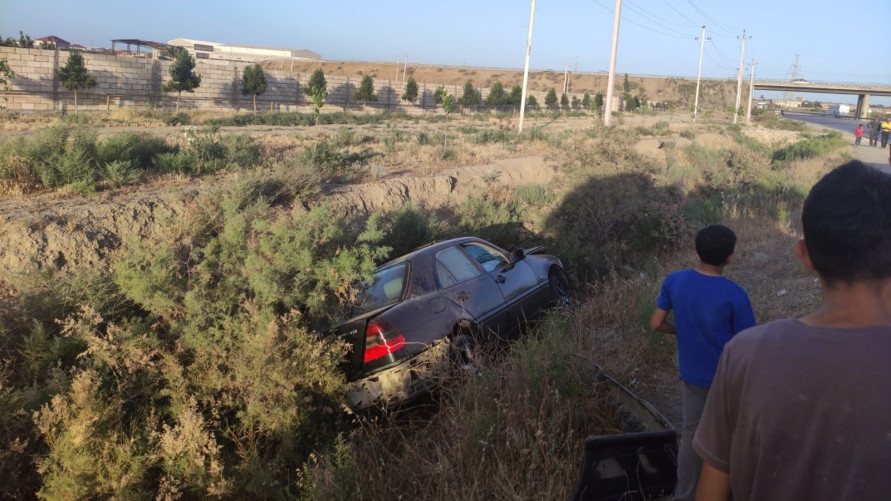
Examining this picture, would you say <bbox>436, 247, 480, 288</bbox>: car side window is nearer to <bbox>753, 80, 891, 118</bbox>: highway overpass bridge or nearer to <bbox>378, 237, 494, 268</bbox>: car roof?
<bbox>378, 237, 494, 268</bbox>: car roof

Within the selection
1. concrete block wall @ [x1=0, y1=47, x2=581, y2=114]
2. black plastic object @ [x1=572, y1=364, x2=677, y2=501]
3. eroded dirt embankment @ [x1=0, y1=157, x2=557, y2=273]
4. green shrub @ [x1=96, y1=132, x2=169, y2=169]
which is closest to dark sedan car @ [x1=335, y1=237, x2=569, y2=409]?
black plastic object @ [x1=572, y1=364, x2=677, y2=501]

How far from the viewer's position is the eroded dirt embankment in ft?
23.8

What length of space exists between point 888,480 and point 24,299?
6.21 m

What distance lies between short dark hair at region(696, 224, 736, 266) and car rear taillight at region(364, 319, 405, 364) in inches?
107

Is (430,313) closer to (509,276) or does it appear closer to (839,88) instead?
(509,276)

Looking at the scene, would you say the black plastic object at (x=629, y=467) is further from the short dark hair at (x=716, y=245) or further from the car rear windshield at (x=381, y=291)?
the car rear windshield at (x=381, y=291)

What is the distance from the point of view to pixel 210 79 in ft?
156

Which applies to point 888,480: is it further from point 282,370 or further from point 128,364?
point 128,364

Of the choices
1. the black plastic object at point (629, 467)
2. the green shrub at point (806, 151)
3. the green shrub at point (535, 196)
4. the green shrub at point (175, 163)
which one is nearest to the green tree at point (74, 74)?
the green shrub at point (175, 163)

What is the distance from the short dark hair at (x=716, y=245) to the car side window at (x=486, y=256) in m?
3.70

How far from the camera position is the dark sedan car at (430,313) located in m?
5.32

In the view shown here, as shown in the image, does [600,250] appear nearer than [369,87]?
Yes

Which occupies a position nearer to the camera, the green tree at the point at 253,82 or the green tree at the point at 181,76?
the green tree at the point at 181,76

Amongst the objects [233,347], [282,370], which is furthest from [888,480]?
[233,347]
